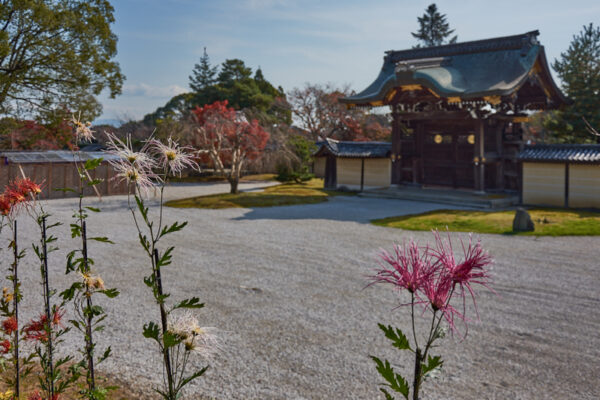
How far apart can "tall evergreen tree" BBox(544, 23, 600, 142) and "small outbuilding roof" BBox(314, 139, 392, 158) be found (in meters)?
9.00

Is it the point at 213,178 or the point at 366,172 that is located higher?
the point at 366,172

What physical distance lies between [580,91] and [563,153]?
8313 mm

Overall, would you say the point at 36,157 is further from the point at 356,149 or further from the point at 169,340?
the point at 169,340

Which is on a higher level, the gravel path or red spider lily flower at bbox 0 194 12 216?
red spider lily flower at bbox 0 194 12 216

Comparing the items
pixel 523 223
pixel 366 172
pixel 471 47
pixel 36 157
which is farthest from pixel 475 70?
pixel 36 157

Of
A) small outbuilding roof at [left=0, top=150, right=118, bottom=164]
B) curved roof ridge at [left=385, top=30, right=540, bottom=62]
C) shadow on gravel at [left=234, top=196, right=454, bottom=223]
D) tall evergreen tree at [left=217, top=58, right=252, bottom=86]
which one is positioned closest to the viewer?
shadow on gravel at [left=234, top=196, right=454, bottom=223]

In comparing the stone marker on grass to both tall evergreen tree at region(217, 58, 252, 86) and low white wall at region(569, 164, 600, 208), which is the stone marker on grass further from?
tall evergreen tree at region(217, 58, 252, 86)

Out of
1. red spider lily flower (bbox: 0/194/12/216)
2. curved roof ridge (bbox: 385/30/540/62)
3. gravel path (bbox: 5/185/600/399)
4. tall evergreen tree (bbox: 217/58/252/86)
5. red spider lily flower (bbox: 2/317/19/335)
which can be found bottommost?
gravel path (bbox: 5/185/600/399)

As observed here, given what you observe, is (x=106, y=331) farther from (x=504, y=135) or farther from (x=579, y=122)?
(x=579, y=122)

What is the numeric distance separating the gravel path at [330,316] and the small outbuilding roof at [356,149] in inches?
449

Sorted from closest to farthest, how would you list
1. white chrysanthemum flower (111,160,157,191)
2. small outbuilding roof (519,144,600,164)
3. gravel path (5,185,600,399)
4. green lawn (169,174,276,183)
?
1. white chrysanthemum flower (111,160,157,191)
2. gravel path (5,185,600,399)
3. small outbuilding roof (519,144,600,164)
4. green lawn (169,174,276,183)

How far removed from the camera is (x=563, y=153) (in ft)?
Answer: 58.5

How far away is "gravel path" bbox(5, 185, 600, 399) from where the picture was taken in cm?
470

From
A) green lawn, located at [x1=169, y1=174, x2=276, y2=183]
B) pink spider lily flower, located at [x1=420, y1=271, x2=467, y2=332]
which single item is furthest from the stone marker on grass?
green lawn, located at [x1=169, y1=174, x2=276, y2=183]
